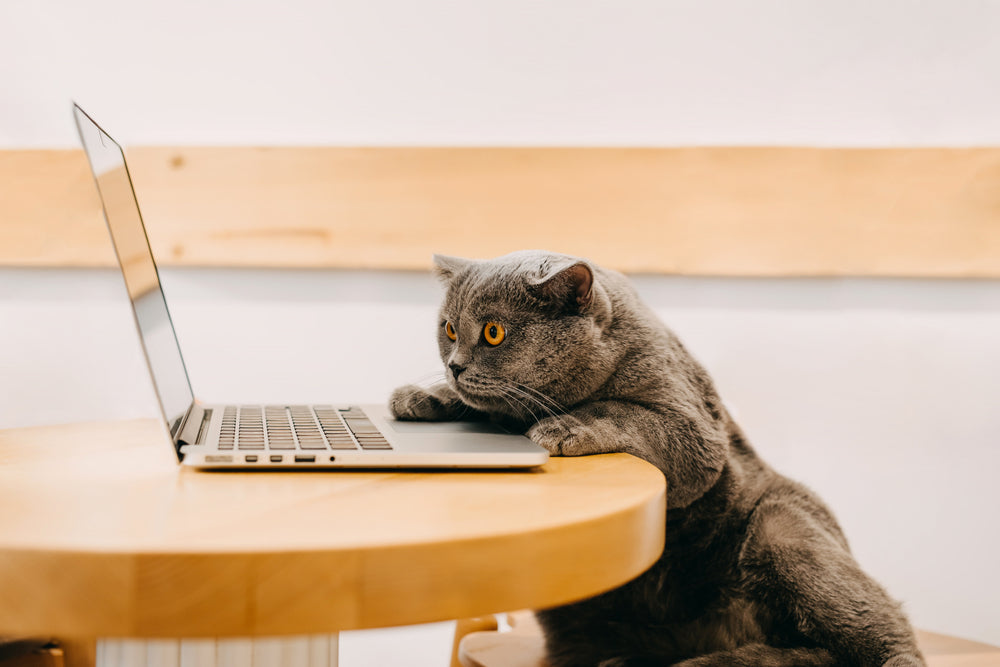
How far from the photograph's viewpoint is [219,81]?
1649mm

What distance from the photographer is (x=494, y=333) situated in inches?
34.9

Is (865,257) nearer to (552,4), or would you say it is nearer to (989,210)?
(989,210)

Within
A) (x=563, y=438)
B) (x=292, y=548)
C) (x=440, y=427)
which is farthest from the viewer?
(x=440, y=427)

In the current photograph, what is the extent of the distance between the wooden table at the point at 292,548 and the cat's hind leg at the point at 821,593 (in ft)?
1.19

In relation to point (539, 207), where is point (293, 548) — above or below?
below

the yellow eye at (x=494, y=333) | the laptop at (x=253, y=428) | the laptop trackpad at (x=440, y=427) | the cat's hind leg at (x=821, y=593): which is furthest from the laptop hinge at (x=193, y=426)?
the cat's hind leg at (x=821, y=593)

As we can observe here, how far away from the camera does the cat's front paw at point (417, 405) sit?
94 cm

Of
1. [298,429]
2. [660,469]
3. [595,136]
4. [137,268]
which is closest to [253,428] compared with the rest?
[298,429]

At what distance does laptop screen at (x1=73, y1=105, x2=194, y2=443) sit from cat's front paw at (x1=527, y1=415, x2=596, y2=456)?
1.22ft

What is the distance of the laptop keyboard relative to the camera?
2.19ft

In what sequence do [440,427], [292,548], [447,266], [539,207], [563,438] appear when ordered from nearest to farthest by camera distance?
[292,548]
[563,438]
[440,427]
[447,266]
[539,207]

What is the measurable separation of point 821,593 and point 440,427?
0.49m

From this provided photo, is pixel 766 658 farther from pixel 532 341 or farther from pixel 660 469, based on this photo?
pixel 532 341

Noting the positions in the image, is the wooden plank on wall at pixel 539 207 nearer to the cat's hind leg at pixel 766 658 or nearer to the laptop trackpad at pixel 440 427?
the laptop trackpad at pixel 440 427
